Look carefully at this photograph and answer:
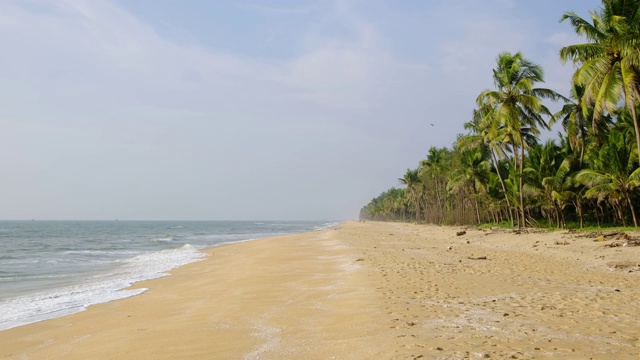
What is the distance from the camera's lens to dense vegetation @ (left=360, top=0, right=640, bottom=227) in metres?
18.4

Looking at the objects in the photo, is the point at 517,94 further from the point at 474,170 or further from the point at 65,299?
the point at 65,299

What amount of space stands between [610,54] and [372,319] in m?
18.5

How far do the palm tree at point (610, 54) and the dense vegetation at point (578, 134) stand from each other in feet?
0.13

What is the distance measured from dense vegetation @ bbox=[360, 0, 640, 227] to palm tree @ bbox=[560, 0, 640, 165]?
0.13 feet

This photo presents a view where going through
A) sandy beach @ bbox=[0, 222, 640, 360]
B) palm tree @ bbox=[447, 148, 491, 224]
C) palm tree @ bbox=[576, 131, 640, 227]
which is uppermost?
palm tree @ bbox=[447, 148, 491, 224]

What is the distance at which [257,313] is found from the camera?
28.0ft

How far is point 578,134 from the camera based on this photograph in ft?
116

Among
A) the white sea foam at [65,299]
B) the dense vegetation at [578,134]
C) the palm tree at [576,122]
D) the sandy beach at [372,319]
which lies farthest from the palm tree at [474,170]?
the white sea foam at [65,299]

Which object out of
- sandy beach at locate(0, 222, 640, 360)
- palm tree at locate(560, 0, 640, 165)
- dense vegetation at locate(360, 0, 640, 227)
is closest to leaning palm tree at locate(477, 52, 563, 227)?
dense vegetation at locate(360, 0, 640, 227)

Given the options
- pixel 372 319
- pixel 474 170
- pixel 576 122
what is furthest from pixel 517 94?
pixel 372 319

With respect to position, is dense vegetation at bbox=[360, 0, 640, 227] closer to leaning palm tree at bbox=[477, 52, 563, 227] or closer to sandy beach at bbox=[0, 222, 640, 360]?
leaning palm tree at bbox=[477, 52, 563, 227]

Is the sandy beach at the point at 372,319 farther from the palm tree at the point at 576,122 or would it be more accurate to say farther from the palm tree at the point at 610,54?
the palm tree at the point at 576,122

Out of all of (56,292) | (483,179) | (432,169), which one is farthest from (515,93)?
(432,169)

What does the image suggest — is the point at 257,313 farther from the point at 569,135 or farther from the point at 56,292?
the point at 569,135
